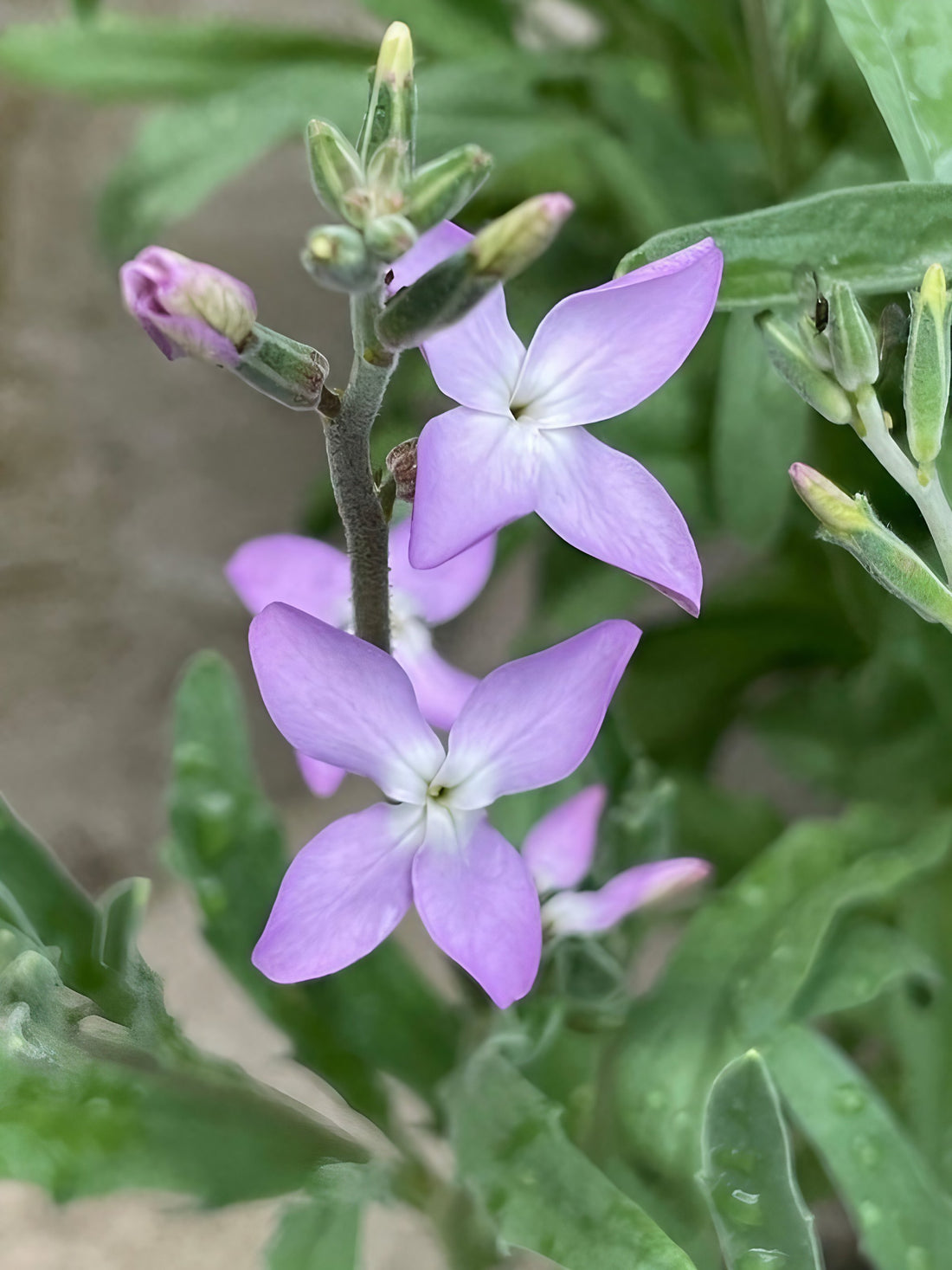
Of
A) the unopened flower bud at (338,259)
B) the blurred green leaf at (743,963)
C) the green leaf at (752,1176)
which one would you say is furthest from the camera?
the blurred green leaf at (743,963)

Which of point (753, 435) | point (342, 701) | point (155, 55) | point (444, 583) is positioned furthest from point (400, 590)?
point (155, 55)

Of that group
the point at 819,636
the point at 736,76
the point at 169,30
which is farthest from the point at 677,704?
the point at 169,30

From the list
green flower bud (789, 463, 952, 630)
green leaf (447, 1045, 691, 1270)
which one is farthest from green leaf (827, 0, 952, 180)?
green leaf (447, 1045, 691, 1270)

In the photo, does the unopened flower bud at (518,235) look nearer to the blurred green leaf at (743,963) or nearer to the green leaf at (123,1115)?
the green leaf at (123,1115)

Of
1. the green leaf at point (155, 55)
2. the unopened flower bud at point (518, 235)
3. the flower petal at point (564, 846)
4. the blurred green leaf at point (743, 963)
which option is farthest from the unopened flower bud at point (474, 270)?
the green leaf at point (155, 55)

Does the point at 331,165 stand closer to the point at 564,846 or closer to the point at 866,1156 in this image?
the point at 564,846

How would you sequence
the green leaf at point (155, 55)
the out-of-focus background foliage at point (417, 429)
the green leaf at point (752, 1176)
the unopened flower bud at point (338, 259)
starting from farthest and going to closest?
1. the green leaf at point (155, 55)
2. the out-of-focus background foliage at point (417, 429)
3. the green leaf at point (752, 1176)
4. the unopened flower bud at point (338, 259)
